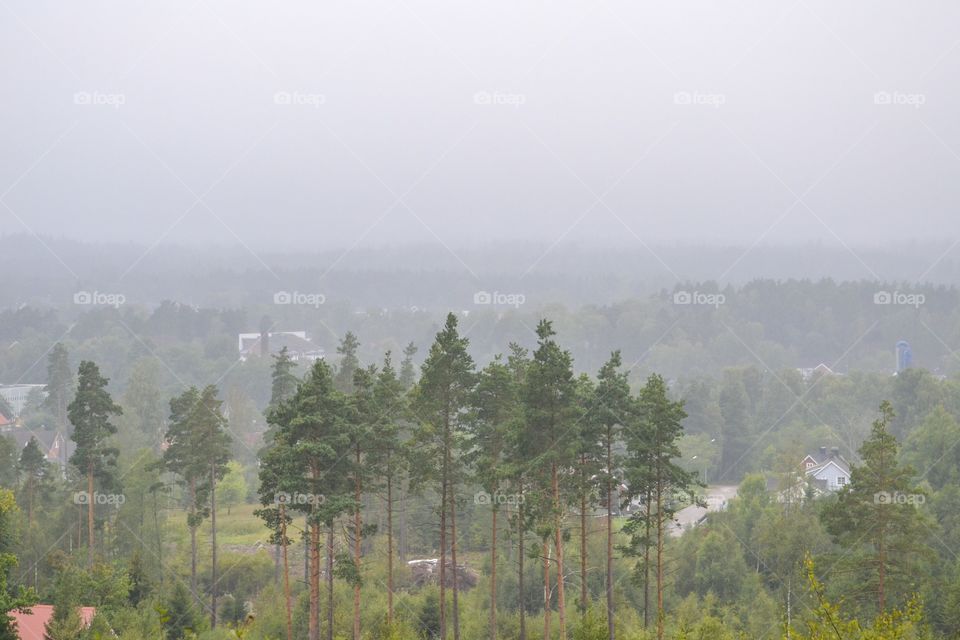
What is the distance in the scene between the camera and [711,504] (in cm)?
6044

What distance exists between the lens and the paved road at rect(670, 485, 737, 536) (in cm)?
5336

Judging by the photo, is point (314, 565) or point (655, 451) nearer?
point (655, 451)

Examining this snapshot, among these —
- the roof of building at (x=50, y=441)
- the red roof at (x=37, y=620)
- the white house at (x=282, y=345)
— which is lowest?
the red roof at (x=37, y=620)

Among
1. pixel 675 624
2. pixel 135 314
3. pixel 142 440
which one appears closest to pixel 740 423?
pixel 142 440

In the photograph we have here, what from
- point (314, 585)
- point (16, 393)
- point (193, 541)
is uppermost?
point (16, 393)

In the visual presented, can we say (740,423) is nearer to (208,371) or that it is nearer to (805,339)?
(208,371)

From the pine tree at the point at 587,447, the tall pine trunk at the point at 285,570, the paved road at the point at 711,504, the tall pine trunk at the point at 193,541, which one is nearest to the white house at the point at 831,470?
the paved road at the point at 711,504

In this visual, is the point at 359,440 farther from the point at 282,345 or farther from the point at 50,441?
the point at 282,345

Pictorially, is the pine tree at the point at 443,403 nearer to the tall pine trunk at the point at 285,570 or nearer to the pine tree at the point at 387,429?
the pine tree at the point at 387,429

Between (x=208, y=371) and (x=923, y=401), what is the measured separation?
291ft

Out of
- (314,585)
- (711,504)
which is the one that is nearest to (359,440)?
(314,585)

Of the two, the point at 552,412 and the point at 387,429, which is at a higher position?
the point at 552,412

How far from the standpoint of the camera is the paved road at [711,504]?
5336 cm

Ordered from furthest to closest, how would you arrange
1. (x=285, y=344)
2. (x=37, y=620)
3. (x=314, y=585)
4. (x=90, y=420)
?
(x=285, y=344) < (x=90, y=420) < (x=37, y=620) < (x=314, y=585)
